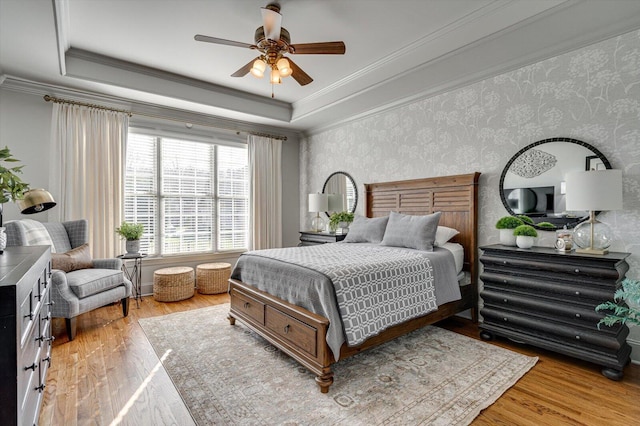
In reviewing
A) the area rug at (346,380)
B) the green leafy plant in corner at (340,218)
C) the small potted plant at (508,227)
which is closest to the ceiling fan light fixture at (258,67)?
the area rug at (346,380)

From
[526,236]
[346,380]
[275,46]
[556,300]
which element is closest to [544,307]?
[556,300]

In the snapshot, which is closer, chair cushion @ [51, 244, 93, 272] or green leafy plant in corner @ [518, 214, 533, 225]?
green leafy plant in corner @ [518, 214, 533, 225]

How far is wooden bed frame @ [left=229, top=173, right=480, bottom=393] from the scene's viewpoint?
2.21 meters

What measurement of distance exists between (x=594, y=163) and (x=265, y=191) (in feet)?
14.6

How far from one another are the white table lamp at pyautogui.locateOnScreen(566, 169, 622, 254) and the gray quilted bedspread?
1.09 m

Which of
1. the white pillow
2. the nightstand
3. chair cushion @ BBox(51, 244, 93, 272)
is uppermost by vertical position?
the white pillow

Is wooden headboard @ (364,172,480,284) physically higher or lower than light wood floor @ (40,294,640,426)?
higher

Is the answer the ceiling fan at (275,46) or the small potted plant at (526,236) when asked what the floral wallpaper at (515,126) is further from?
the ceiling fan at (275,46)

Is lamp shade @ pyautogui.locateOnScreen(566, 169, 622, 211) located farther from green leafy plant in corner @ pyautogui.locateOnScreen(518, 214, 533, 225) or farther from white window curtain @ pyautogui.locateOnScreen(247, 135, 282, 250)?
white window curtain @ pyautogui.locateOnScreen(247, 135, 282, 250)

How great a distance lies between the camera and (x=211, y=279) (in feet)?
15.1

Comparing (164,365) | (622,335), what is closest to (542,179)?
(622,335)

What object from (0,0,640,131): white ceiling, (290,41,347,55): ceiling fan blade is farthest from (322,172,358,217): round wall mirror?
(290,41,347,55): ceiling fan blade

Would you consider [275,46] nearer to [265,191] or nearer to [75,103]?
[75,103]

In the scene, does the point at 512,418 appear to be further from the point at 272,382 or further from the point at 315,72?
the point at 315,72
